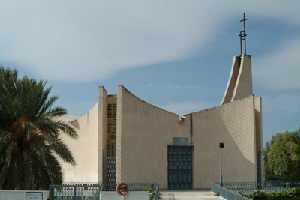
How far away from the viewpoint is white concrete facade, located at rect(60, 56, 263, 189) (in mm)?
33094

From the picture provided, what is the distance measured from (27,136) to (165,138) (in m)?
10.8

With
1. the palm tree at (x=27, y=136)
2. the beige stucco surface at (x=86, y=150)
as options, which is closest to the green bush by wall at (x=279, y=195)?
the palm tree at (x=27, y=136)

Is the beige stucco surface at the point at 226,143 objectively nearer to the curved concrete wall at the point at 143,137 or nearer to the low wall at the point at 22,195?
the curved concrete wall at the point at 143,137

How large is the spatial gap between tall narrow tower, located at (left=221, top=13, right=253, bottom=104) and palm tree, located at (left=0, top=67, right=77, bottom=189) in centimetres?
1553

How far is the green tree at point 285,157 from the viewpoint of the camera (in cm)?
5219

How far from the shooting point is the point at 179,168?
113ft

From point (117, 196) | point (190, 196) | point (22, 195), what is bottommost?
point (190, 196)

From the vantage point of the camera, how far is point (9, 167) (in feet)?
82.4

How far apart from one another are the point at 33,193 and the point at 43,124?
12.3 feet

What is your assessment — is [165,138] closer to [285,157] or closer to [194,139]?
[194,139]

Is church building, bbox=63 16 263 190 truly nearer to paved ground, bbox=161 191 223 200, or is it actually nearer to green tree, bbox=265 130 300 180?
paved ground, bbox=161 191 223 200

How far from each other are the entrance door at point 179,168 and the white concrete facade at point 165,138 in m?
0.33

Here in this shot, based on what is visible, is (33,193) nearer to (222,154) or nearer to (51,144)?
(51,144)

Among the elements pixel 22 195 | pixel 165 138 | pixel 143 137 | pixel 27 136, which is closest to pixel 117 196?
pixel 22 195
